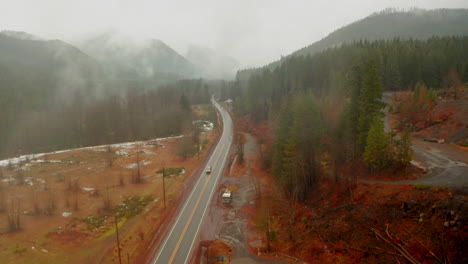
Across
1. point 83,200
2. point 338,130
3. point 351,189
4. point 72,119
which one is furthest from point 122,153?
point 351,189

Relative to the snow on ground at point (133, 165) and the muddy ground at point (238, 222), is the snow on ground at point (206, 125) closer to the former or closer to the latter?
the snow on ground at point (133, 165)

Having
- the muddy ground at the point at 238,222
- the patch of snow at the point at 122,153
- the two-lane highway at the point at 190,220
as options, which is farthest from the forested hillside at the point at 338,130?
the patch of snow at the point at 122,153

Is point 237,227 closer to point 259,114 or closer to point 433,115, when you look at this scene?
point 433,115

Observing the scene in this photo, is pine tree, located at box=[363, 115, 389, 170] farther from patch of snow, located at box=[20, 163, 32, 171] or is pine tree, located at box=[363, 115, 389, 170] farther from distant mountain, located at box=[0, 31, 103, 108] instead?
distant mountain, located at box=[0, 31, 103, 108]

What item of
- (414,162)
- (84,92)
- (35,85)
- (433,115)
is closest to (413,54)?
(433,115)

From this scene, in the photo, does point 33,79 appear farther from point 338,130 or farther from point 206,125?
point 338,130

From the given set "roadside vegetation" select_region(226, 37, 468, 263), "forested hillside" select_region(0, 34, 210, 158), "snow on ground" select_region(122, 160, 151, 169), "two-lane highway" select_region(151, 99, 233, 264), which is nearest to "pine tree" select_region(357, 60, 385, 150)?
"roadside vegetation" select_region(226, 37, 468, 263)
